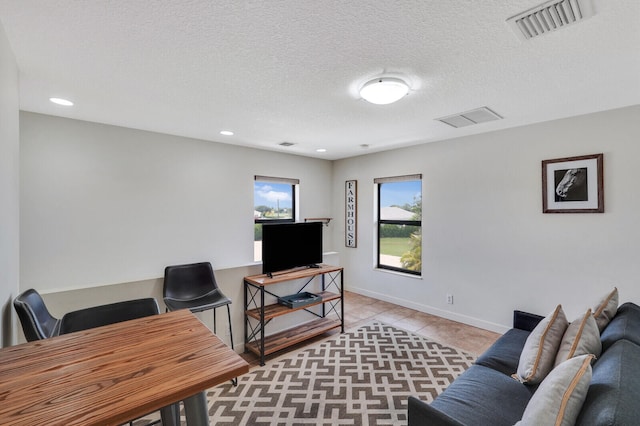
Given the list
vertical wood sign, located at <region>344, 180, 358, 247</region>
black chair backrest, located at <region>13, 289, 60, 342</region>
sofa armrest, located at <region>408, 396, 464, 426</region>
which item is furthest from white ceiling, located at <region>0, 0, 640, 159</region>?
vertical wood sign, located at <region>344, 180, 358, 247</region>

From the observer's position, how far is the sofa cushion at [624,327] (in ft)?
4.89

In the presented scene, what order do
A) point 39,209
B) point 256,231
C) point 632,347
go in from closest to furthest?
1. point 632,347
2. point 39,209
3. point 256,231

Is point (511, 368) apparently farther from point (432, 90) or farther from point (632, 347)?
point (432, 90)

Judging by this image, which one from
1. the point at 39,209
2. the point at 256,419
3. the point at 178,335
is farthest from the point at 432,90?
the point at 39,209

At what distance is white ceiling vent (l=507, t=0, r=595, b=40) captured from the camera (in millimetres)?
1320

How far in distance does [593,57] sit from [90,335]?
3.02m

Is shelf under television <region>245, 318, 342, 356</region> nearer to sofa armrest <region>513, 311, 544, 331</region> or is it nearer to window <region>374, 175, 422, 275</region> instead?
window <region>374, 175, 422, 275</region>

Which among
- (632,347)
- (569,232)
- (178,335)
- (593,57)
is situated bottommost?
(632,347)

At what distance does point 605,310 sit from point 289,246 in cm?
268

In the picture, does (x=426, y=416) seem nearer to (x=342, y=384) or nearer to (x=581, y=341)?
(x=581, y=341)

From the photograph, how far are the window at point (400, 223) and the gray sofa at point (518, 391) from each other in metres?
2.32

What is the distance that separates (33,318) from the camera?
5.40 feet

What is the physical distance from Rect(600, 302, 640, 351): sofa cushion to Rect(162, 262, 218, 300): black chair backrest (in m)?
3.00

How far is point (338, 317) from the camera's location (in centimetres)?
394
